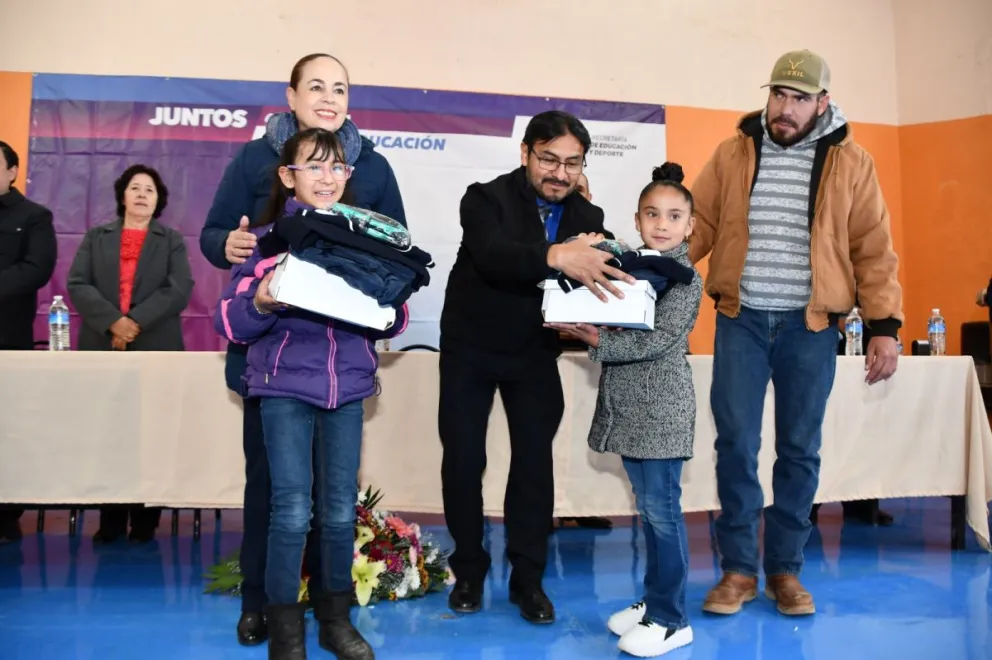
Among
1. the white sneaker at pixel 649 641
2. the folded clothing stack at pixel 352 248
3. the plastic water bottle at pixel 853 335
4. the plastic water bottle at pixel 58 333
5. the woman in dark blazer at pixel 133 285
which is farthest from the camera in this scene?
the plastic water bottle at pixel 853 335

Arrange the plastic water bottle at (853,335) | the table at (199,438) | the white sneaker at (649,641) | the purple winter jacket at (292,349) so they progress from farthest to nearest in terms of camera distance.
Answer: the plastic water bottle at (853,335) < the table at (199,438) < the white sneaker at (649,641) < the purple winter jacket at (292,349)

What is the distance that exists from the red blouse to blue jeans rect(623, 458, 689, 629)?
2.78m

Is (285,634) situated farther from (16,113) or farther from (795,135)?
(16,113)

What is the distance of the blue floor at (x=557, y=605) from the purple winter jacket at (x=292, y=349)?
0.71 meters

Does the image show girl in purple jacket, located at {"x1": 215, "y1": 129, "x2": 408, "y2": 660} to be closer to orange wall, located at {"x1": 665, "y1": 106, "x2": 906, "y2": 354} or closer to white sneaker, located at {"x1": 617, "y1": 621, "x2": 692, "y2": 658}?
white sneaker, located at {"x1": 617, "y1": 621, "x2": 692, "y2": 658}

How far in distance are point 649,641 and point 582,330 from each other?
836mm

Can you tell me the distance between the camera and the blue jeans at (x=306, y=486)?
2115mm

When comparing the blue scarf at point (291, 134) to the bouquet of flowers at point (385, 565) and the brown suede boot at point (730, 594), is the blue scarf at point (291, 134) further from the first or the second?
the brown suede boot at point (730, 594)

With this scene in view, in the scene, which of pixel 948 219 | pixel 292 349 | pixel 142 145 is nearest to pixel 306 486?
pixel 292 349

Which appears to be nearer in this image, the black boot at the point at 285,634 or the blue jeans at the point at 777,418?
the black boot at the point at 285,634

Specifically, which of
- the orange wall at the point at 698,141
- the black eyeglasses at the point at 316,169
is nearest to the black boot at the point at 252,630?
the black eyeglasses at the point at 316,169

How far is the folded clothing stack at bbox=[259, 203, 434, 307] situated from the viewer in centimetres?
199

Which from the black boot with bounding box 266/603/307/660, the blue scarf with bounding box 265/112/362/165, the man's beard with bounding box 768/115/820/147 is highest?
the man's beard with bounding box 768/115/820/147

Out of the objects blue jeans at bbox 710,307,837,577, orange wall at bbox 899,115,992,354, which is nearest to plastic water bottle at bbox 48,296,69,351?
blue jeans at bbox 710,307,837,577
